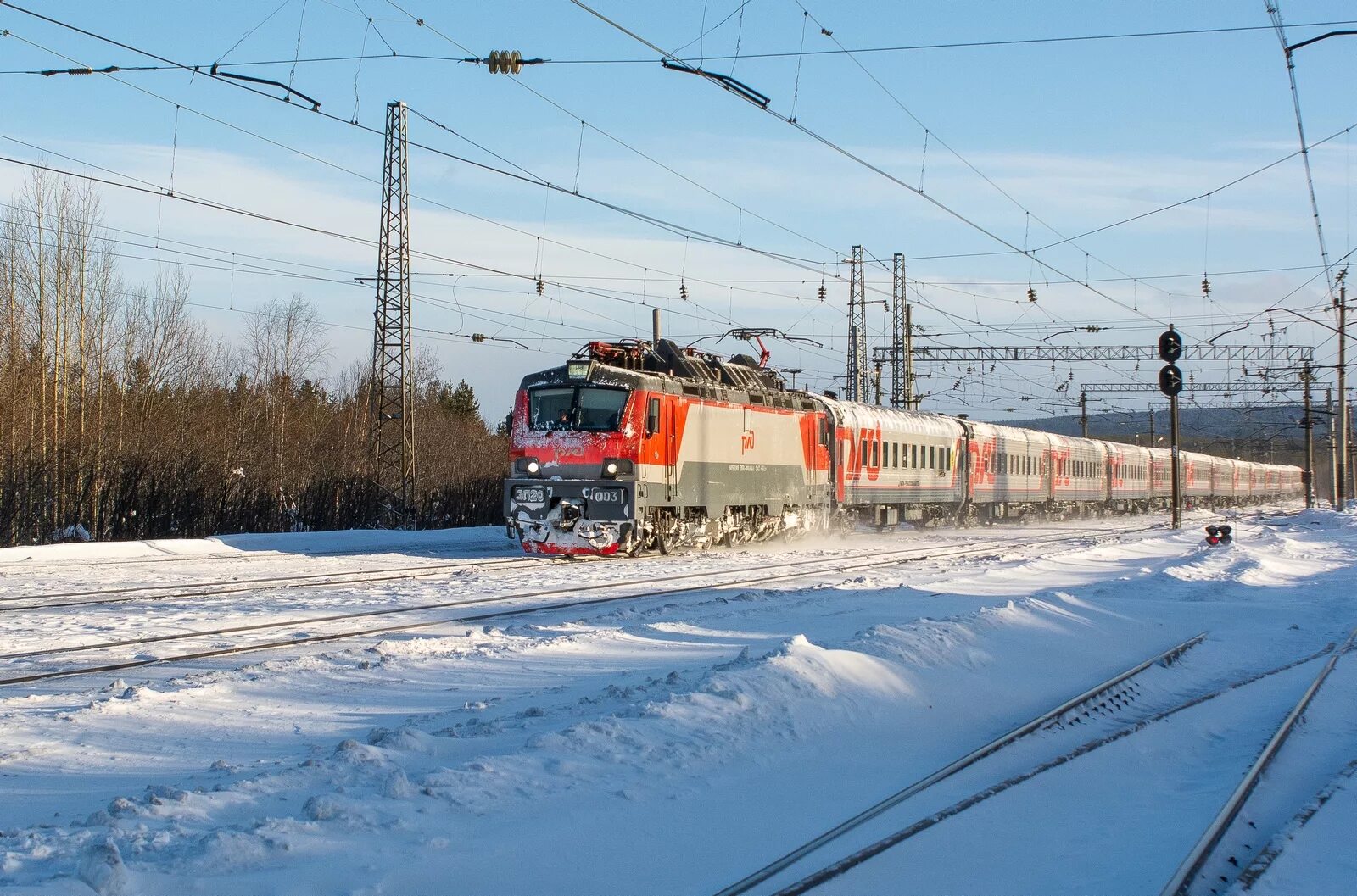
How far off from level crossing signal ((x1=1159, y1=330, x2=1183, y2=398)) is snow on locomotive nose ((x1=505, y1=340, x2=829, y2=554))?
11.2 meters

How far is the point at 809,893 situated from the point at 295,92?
1484cm

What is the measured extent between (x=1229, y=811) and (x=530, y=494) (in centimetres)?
1546

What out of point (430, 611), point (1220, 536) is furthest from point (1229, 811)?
point (1220, 536)

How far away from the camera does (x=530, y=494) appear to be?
2077cm

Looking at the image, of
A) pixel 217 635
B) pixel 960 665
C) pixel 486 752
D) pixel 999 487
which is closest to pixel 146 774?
pixel 486 752

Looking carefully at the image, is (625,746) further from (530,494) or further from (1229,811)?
(530,494)

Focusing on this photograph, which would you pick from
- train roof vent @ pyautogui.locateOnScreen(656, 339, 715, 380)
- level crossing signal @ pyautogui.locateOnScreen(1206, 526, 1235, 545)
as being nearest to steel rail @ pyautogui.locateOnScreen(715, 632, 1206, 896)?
train roof vent @ pyautogui.locateOnScreen(656, 339, 715, 380)

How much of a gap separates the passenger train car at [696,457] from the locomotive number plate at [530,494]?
0.02 meters

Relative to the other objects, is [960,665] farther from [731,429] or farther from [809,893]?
[731,429]

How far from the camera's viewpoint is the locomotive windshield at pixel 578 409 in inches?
800

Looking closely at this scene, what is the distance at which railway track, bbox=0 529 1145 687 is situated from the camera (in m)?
9.73

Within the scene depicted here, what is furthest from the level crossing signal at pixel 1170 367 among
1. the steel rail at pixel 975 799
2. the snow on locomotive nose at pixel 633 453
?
the steel rail at pixel 975 799

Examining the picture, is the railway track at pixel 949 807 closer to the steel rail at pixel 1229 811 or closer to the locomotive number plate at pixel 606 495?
the steel rail at pixel 1229 811

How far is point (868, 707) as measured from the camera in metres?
8.99
